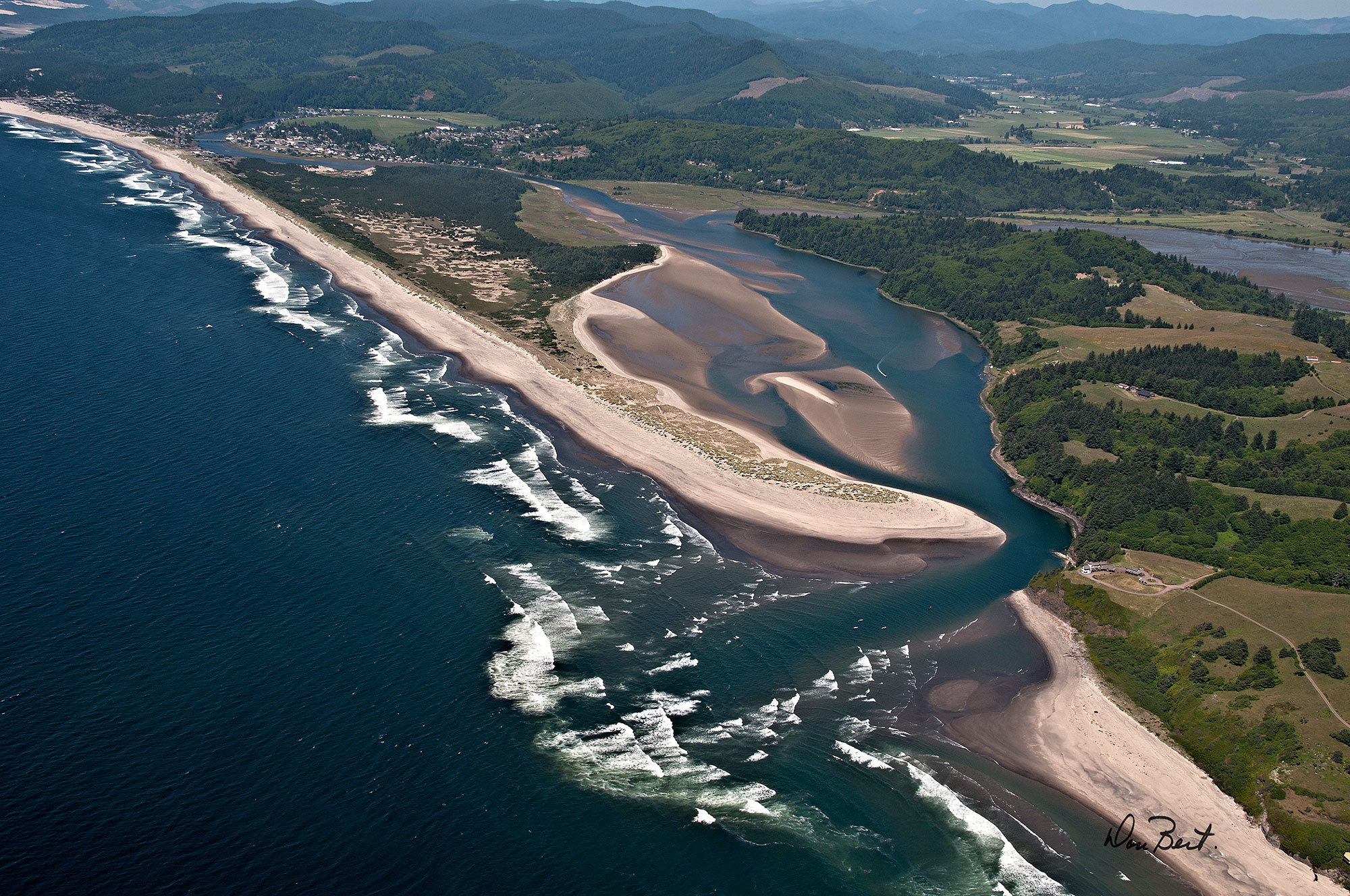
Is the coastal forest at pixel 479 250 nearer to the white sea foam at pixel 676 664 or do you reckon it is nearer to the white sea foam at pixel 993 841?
the white sea foam at pixel 676 664

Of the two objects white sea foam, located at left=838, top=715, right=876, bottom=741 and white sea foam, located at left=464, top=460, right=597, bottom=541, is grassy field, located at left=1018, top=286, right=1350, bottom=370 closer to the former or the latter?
white sea foam, located at left=464, top=460, right=597, bottom=541

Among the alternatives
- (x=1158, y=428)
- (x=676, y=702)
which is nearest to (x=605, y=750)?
(x=676, y=702)

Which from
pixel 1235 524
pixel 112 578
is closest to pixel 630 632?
pixel 112 578

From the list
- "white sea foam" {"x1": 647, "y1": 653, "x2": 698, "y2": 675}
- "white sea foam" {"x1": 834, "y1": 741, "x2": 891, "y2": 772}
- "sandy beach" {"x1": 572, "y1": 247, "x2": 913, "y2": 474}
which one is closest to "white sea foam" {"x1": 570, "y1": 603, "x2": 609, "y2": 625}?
"white sea foam" {"x1": 647, "y1": 653, "x2": 698, "y2": 675}

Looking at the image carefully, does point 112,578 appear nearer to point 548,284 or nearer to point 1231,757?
point 1231,757

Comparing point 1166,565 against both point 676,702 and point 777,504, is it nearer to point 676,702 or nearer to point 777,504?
point 777,504
